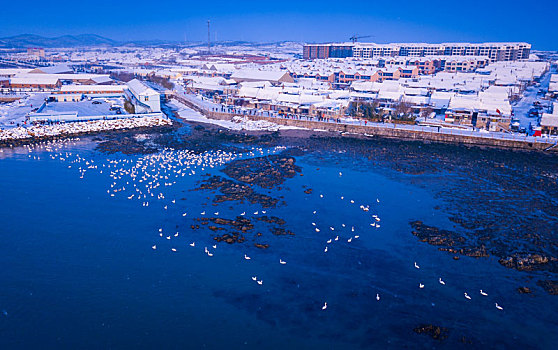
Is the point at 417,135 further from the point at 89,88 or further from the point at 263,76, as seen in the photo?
the point at 89,88

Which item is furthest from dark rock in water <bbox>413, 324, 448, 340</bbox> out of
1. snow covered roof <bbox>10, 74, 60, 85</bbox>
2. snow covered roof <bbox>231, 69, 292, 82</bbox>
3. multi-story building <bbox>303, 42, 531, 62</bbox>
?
multi-story building <bbox>303, 42, 531, 62</bbox>

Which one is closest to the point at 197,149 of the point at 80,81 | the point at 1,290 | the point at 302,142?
the point at 302,142

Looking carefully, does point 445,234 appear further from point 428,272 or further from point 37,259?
point 37,259

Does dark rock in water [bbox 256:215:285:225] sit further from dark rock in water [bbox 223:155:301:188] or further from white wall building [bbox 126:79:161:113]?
white wall building [bbox 126:79:161:113]

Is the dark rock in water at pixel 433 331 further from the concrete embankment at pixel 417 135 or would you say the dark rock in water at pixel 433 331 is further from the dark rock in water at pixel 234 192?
the concrete embankment at pixel 417 135

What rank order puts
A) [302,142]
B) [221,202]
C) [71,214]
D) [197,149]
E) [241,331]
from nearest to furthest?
1. [241,331]
2. [71,214]
3. [221,202]
4. [197,149]
5. [302,142]

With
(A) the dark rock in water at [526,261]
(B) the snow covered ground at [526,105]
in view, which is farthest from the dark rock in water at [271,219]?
(B) the snow covered ground at [526,105]
